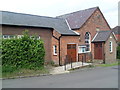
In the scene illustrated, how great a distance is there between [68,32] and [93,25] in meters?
5.58

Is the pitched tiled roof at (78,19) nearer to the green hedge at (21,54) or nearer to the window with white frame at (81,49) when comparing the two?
the window with white frame at (81,49)

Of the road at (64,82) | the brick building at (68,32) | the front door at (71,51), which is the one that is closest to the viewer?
the road at (64,82)

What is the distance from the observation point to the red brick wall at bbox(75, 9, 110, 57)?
69.9 ft

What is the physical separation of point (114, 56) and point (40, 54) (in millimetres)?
14782

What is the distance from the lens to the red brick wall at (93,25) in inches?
838

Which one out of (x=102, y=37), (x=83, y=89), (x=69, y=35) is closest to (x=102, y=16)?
(x=102, y=37)

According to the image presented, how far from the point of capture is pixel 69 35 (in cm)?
1889

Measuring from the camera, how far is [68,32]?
19391mm

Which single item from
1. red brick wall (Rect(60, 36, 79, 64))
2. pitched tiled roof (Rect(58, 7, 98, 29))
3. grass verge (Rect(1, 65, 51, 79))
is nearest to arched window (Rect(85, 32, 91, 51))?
pitched tiled roof (Rect(58, 7, 98, 29))

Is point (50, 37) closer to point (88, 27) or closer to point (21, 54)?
point (21, 54)

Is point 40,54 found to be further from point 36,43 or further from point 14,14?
point 14,14

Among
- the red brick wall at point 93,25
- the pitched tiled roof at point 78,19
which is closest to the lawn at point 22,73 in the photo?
the red brick wall at point 93,25

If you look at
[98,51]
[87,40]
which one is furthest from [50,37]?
[98,51]

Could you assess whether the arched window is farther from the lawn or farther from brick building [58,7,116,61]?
the lawn
